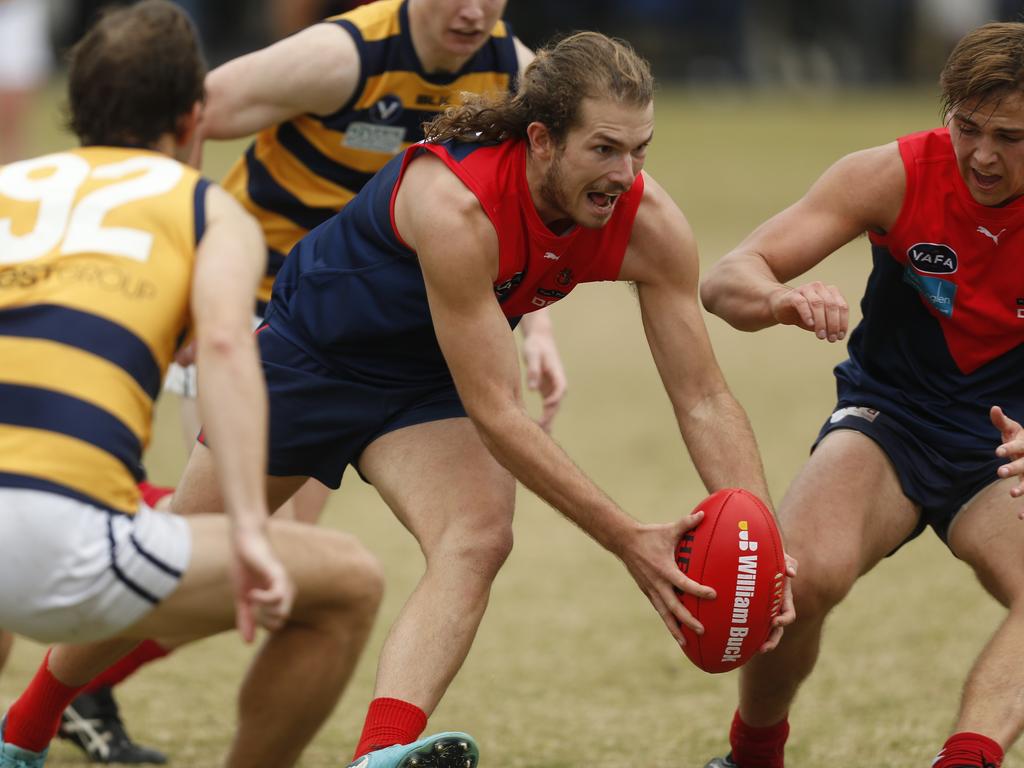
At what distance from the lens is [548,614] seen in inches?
269

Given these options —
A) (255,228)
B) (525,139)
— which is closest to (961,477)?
(525,139)

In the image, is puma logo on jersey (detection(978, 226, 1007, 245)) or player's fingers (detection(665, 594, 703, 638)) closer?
player's fingers (detection(665, 594, 703, 638))

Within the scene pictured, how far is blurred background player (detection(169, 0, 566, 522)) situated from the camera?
5.25m

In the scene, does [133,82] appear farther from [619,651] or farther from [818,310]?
[619,651]

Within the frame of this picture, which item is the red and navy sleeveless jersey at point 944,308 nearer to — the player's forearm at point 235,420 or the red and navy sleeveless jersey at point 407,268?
the red and navy sleeveless jersey at point 407,268

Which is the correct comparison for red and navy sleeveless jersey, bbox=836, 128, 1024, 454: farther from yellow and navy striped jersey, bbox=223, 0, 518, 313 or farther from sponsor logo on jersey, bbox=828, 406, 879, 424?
yellow and navy striped jersey, bbox=223, 0, 518, 313

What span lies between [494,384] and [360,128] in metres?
1.65

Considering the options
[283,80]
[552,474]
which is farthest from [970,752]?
[283,80]

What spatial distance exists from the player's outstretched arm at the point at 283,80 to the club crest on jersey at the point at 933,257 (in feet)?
6.30

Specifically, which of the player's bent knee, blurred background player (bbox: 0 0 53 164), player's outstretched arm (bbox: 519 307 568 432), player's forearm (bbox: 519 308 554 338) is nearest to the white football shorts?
the player's bent knee

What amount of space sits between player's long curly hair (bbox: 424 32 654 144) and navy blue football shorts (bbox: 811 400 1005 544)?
4.24 feet

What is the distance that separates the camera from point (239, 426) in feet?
10.5

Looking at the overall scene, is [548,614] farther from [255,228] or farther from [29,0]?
[29,0]

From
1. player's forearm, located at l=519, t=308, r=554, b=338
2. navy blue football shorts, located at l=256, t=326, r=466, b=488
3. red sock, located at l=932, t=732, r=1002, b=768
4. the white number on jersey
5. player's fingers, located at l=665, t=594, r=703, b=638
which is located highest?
the white number on jersey
